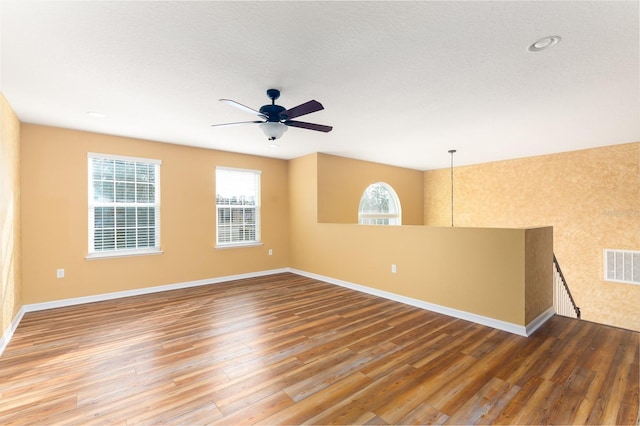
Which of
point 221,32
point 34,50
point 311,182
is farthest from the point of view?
point 311,182

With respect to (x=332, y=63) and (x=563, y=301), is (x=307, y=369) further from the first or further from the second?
(x=563, y=301)

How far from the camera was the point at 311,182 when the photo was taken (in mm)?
5758

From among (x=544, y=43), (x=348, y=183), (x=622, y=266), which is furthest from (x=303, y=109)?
(x=622, y=266)

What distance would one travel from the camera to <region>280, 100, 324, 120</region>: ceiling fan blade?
2.37 meters

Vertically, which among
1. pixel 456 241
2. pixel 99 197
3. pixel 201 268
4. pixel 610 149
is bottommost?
pixel 201 268

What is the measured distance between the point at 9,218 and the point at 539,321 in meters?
6.27

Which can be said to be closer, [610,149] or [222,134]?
[222,134]

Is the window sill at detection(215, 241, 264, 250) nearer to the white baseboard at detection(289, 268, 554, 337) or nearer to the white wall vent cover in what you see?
the white baseboard at detection(289, 268, 554, 337)

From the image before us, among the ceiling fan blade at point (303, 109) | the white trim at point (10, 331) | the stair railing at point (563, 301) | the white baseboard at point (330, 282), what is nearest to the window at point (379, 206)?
the white baseboard at point (330, 282)

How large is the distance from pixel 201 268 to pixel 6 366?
2.84 meters

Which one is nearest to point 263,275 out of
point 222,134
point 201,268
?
point 201,268

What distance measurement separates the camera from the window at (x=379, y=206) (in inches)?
272

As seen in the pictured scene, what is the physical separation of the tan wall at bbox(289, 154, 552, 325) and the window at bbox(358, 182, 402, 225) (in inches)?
59.6

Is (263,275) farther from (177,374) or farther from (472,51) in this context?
(472,51)
